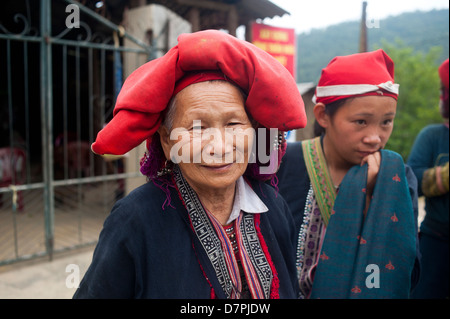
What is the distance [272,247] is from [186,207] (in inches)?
14.1

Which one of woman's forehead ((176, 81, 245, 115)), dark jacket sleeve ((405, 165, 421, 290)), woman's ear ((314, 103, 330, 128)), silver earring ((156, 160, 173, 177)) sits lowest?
dark jacket sleeve ((405, 165, 421, 290))

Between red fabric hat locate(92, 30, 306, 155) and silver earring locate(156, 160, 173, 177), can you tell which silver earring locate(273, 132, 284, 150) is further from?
silver earring locate(156, 160, 173, 177)

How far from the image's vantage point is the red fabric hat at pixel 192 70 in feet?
3.72

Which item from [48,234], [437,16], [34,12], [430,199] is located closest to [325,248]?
[430,199]

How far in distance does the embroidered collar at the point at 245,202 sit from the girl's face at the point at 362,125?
26.5 inches

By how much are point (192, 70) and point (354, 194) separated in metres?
1.00

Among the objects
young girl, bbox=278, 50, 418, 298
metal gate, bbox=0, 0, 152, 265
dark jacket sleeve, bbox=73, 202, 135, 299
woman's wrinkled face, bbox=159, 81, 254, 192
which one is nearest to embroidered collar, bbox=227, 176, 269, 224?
woman's wrinkled face, bbox=159, 81, 254, 192

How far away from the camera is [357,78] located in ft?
5.86

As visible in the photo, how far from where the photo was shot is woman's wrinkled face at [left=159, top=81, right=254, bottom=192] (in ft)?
3.90

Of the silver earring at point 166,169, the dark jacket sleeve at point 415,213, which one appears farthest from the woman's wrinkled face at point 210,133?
the dark jacket sleeve at point 415,213

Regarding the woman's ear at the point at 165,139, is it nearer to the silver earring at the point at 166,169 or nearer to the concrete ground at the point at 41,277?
the silver earring at the point at 166,169

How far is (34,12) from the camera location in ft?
23.6

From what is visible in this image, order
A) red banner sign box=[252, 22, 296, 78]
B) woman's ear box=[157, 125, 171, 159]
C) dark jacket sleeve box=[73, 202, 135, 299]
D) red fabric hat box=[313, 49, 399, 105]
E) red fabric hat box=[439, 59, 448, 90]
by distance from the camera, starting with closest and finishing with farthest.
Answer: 1. dark jacket sleeve box=[73, 202, 135, 299]
2. woman's ear box=[157, 125, 171, 159]
3. red fabric hat box=[313, 49, 399, 105]
4. red fabric hat box=[439, 59, 448, 90]
5. red banner sign box=[252, 22, 296, 78]

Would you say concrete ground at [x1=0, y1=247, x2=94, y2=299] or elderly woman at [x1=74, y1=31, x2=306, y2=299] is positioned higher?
elderly woman at [x1=74, y1=31, x2=306, y2=299]
